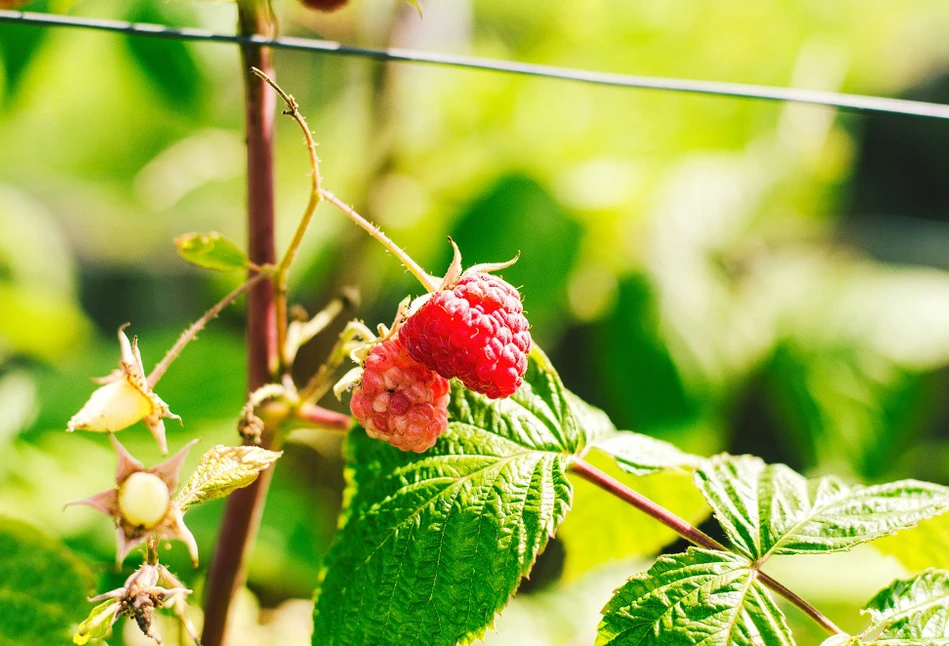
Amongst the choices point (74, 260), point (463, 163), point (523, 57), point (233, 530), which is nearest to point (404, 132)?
point (463, 163)

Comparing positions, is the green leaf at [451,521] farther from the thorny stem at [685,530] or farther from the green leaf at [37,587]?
the green leaf at [37,587]

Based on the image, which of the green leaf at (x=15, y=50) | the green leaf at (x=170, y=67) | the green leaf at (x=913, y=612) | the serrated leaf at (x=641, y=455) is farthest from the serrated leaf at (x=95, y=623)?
the green leaf at (x=170, y=67)

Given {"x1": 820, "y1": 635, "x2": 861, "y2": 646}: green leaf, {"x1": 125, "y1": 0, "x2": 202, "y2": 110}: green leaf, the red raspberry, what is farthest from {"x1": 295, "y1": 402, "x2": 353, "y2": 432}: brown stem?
{"x1": 125, "y1": 0, "x2": 202, "y2": 110}: green leaf

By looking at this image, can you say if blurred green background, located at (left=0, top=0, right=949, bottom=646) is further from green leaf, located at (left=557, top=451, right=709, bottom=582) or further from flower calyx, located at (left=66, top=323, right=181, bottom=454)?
flower calyx, located at (left=66, top=323, right=181, bottom=454)

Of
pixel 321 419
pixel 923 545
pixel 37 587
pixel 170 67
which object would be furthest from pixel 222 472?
pixel 170 67

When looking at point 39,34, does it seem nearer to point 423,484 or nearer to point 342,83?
point 423,484
